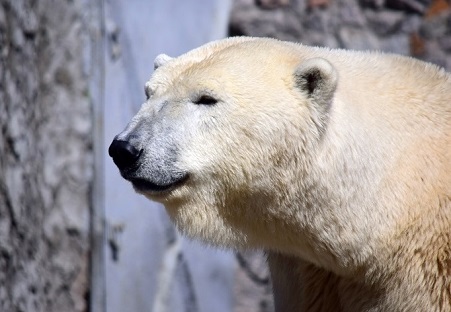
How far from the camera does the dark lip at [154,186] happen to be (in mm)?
1977

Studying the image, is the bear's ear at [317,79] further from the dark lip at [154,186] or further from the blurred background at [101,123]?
the blurred background at [101,123]

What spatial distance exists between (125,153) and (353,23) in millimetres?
1955

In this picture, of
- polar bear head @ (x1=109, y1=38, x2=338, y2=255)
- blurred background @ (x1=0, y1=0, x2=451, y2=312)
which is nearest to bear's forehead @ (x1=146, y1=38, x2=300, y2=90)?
polar bear head @ (x1=109, y1=38, x2=338, y2=255)

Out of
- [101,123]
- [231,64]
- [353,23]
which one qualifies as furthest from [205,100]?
[353,23]

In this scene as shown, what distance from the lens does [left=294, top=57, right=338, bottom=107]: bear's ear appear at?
1.93m

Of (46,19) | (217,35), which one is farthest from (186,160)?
(217,35)

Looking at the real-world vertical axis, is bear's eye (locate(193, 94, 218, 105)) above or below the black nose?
above

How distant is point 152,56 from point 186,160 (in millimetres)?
1563

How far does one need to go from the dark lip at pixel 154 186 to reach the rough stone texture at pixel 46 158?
0.98 meters

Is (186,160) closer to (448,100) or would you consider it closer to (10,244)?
(448,100)

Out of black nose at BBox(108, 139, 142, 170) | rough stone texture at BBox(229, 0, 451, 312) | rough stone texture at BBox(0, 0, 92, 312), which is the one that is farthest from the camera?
rough stone texture at BBox(229, 0, 451, 312)

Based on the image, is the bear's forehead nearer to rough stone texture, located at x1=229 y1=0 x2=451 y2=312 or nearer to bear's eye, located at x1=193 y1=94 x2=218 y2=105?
bear's eye, located at x1=193 y1=94 x2=218 y2=105

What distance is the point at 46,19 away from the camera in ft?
10.2

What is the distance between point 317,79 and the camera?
1.94m
